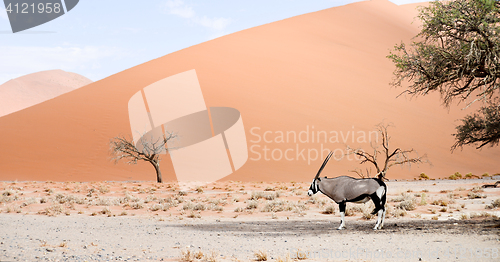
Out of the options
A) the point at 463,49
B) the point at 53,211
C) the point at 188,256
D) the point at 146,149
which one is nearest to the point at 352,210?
the point at 463,49

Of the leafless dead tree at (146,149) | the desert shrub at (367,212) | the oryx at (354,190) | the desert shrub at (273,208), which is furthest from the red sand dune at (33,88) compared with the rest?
the oryx at (354,190)

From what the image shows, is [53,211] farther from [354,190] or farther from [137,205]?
[354,190]

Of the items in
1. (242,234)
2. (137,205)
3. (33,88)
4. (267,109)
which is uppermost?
(33,88)

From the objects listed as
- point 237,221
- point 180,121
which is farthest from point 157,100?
point 237,221

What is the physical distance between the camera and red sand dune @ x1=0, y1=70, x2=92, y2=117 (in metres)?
136

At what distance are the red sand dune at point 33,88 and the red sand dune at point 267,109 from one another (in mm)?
100817

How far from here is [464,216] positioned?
10695 millimetres

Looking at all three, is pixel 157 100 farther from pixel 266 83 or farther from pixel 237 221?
pixel 237 221

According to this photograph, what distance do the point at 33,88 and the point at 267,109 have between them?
14744 cm

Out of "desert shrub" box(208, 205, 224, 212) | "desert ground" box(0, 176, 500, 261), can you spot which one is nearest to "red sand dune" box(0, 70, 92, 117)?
"desert shrub" box(208, 205, 224, 212)

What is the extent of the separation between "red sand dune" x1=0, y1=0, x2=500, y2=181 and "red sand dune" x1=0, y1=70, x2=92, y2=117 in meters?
101

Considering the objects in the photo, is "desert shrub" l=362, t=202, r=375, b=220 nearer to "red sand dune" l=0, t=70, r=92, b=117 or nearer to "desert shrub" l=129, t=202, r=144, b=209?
"desert shrub" l=129, t=202, r=144, b=209

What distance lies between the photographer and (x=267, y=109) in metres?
44.0

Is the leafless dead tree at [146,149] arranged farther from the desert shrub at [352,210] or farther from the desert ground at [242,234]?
the desert shrub at [352,210]
